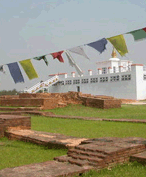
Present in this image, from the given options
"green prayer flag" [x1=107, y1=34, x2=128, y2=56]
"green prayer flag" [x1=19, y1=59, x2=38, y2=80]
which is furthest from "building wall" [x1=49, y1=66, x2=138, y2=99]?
"green prayer flag" [x1=107, y1=34, x2=128, y2=56]

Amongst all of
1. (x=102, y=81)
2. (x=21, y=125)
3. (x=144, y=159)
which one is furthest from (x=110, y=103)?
(x=102, y=81)

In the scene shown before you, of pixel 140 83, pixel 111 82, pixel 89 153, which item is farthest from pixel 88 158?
pixel 111 82

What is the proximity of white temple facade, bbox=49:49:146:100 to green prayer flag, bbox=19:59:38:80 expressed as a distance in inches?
679

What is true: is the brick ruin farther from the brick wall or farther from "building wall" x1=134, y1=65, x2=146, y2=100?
"building wall" x1=134, y1=65, x2=146, y2=100

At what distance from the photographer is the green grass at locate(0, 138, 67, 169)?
14.6 ft

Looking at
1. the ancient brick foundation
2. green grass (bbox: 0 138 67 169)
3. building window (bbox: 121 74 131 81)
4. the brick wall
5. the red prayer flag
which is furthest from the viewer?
building window (bbox: 121 74 131 81)

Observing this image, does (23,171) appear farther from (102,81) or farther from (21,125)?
(102,81)

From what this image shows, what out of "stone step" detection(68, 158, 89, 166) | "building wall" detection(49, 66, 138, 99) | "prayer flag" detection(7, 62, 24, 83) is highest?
"prayer flag" detection(7, 62, 24, 83)

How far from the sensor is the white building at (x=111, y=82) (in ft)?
89.2

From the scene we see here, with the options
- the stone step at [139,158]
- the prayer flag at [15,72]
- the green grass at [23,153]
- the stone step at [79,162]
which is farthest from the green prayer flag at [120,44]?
the prayer flag at [15,72]

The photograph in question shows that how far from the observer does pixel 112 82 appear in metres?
29.8

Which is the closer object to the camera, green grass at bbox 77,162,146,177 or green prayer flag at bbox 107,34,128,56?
green grass at bbox 77,162,146,177

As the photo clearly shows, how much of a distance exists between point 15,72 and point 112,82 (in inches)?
758

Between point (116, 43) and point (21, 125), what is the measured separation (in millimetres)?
3336
